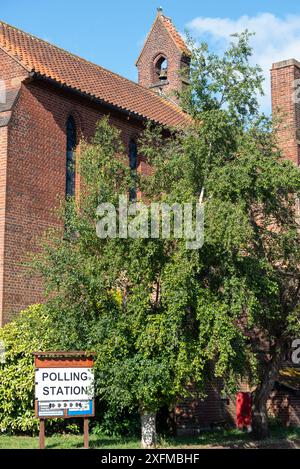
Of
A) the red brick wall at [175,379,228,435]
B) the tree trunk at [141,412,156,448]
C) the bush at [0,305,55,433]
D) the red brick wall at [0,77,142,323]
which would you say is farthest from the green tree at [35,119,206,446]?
the red brick wall at [0,77,142,323]

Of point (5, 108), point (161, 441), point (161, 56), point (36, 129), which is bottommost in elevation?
point (161, 441)

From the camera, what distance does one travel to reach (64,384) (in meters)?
14.4

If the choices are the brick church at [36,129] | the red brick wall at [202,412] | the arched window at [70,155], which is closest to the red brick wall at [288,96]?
the brick church at [36,129]

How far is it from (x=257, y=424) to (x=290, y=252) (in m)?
4.52

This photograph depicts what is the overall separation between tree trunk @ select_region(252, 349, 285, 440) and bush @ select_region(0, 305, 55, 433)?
536 centimetres

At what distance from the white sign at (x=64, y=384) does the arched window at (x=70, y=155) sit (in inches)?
330

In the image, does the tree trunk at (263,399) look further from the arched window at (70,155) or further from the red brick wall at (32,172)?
the arched window at (70,155)

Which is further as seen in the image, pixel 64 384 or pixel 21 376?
pixel 21 376

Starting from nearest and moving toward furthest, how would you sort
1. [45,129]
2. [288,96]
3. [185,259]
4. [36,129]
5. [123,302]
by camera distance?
[185,259]
[123,302]
[36,129]
[45,129]
[288,96]

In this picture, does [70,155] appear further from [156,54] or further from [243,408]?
[156,54]

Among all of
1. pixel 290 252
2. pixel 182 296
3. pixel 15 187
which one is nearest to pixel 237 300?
pixel 182 296

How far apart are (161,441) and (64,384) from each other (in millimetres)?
2883

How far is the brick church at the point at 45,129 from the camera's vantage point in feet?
62.8

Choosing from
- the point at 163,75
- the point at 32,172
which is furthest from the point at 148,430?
the point at 163,75
